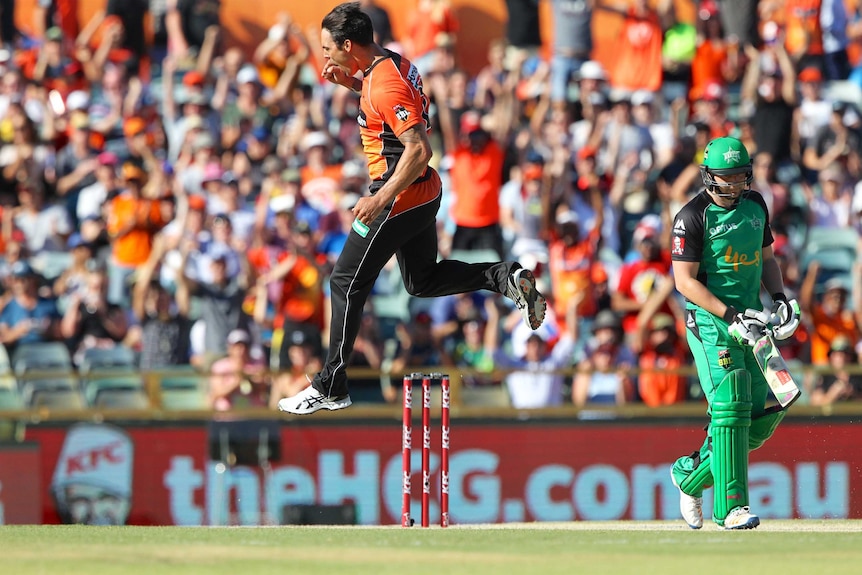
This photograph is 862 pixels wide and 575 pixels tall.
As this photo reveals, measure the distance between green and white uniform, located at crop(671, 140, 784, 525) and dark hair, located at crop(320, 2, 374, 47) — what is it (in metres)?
2.38

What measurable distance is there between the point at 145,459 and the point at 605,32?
9.57 metres

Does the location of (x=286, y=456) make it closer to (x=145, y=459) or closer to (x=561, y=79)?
(x=145, y=459)

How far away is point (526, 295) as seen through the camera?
10328mm

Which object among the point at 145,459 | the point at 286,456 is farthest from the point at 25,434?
the point at 286,456

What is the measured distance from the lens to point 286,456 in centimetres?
Answer: 1426

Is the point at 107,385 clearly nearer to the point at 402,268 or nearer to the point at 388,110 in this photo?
the point at 402,268

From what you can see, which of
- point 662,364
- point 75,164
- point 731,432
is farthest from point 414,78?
point 75,164

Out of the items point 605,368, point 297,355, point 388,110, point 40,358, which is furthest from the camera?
point 40,358

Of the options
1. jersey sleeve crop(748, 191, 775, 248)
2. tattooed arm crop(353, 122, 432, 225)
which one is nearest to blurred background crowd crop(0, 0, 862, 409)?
jersey sleeve crop(748, 191, 775, 248)

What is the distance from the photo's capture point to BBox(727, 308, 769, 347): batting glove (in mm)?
10023

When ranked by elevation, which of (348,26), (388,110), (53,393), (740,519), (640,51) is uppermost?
(640,51)

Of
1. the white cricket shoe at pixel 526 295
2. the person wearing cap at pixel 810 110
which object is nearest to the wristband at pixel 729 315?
the white cricket shoe at pixel 526 295

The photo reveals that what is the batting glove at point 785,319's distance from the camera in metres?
10.1

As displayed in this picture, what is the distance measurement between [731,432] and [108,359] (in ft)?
22.7
